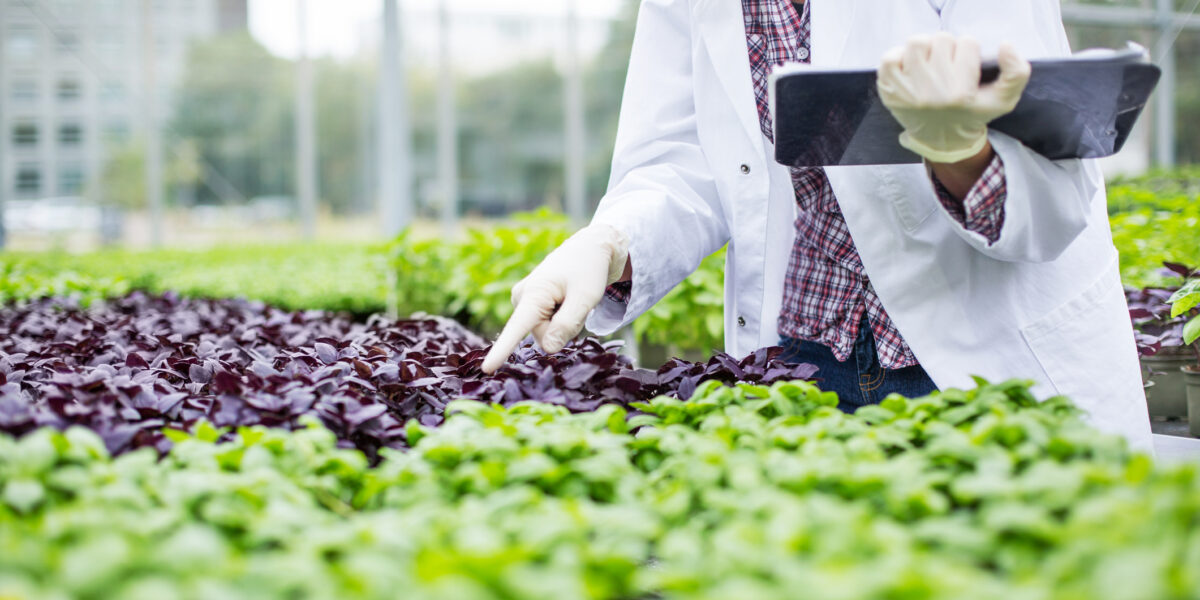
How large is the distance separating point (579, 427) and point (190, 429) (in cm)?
55

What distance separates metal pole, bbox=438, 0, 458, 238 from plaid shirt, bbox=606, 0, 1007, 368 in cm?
1007

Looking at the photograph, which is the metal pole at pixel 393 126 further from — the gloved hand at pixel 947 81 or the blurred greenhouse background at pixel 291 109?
the gloved hand at pixel 947 81

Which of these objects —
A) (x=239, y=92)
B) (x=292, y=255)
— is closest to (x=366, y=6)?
(x=239, y=92)

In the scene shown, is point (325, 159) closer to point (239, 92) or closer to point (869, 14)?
point (239, 92)

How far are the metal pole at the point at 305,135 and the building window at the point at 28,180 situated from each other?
3.05 m

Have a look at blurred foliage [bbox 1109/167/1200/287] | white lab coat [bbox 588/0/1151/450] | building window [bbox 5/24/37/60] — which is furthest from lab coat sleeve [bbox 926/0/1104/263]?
building window [bbox 5/24/37/60]

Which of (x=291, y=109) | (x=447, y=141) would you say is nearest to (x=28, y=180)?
(x=291, y=109)

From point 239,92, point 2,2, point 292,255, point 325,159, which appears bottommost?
point 292,255

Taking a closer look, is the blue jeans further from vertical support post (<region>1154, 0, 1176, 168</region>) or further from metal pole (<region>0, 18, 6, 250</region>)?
vertical support post (<region>1154, 0, 1176, 168</region>)

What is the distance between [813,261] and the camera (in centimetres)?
179

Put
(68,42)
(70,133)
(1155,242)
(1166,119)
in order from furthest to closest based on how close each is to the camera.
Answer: (1166,119) → (70,133) → (68,42) → (1155,242)

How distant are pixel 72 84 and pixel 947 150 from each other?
12.0 meters

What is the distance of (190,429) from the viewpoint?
1.23 metres

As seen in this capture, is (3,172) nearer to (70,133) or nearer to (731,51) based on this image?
(70,133)
